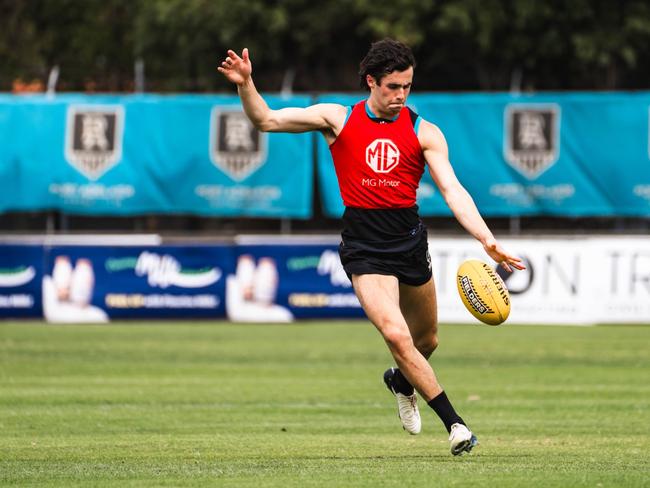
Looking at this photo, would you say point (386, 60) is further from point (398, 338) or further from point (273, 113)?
point (398, 338)

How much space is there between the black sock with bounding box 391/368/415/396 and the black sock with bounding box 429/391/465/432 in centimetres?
75

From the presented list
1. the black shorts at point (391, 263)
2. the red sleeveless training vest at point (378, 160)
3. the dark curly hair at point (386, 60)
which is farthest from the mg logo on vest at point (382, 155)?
the black shorts at point (391, 263)

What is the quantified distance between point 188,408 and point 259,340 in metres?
8.01

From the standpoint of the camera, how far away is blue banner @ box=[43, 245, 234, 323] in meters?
23.1

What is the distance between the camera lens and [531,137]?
23.5 metres

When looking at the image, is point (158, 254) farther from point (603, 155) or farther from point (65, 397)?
point (65, 397)

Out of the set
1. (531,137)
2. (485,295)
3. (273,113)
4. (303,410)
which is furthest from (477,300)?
(531,137)

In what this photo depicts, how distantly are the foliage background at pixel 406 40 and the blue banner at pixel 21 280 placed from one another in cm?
543

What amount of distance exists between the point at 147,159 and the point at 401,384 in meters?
15.6

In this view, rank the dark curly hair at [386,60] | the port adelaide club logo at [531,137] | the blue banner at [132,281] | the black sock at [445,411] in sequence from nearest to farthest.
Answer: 1. the black sock at [445,411]
2. the dark curly hair at [386,60]
3. the blue banner at [132,281]
4. the port adelaide club logo at [531,137]

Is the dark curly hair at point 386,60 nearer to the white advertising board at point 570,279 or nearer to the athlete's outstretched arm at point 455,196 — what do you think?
the athlete's outstretched arm at point 455,196

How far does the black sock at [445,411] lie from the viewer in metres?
8.55

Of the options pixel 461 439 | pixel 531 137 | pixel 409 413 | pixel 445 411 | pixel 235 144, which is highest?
pixel 531 137

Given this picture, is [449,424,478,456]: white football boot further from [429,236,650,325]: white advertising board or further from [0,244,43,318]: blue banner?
[0,244,43,318]: blue banner
